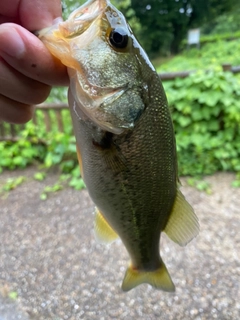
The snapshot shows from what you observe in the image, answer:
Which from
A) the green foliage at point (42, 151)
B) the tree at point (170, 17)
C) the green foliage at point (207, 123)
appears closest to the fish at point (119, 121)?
the green foliage at point (207, 123)

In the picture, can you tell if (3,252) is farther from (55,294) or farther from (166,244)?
(166,244)

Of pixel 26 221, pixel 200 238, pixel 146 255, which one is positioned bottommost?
pixel 200 238

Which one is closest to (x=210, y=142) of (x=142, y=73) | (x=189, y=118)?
(x=189, y=118)

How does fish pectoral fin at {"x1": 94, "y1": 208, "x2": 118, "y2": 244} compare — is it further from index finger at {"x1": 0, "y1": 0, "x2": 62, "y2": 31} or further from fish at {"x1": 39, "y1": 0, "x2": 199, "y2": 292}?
index finger at {"x1": 0, "y1": 0, "x2": 62, "y2": 31}

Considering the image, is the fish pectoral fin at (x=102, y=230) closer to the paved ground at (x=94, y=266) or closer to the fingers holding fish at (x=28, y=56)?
the fingers holding fish at (x=28, y=56)

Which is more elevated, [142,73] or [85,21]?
[85,21]

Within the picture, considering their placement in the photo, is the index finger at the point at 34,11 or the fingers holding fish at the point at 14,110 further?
the fingers holding fish at the point at 14,110
